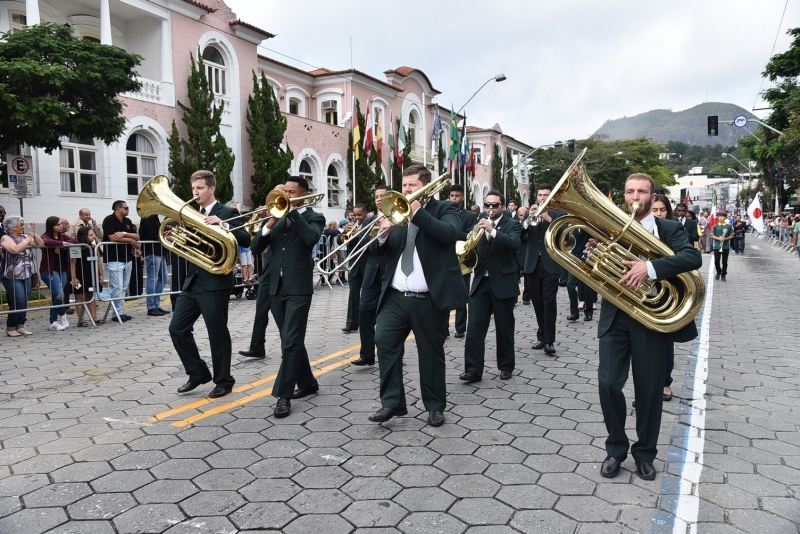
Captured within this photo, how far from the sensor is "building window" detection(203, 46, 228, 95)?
21.3m

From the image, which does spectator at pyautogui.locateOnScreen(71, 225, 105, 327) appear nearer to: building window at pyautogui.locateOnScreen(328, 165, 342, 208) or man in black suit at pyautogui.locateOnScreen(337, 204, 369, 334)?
man in black suit at pyautogui.locateOnScreen(337, 204, 369, 334)

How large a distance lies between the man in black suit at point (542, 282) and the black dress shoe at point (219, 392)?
3918 millimetres

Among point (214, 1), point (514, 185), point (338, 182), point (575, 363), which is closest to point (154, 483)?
point (575, 363)

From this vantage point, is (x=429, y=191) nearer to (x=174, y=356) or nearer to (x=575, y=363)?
(x=575, y=363)

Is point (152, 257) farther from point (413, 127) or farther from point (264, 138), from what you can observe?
point (413, 127)

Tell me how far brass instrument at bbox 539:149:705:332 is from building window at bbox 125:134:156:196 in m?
17.5

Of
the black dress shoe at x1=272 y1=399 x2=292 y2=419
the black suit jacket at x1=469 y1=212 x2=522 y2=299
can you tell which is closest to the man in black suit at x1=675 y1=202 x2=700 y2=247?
the black suit jacket at x1=469 y1=212 x2=522 y2=299

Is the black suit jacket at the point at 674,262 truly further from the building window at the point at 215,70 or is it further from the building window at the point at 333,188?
the building window at the point at 333,188

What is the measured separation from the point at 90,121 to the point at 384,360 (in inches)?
409

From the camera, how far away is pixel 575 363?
6883 millimetres

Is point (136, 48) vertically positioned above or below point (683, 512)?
above

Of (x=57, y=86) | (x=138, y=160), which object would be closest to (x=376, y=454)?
(x=57, y=86)

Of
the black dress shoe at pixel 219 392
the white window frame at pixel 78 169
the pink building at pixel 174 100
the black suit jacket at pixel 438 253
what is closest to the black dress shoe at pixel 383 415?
the black suit jacket at pixel 438 253

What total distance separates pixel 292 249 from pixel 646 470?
336 cm
